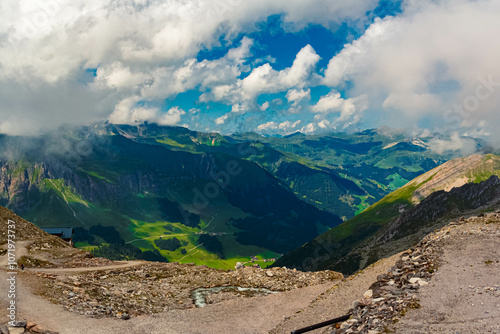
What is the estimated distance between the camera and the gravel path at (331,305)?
3731 cm

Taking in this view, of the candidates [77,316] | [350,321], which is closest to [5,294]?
[77,316]

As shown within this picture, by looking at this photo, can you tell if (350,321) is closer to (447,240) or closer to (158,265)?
(447,240)

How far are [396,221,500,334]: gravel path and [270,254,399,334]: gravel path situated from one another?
9.50 m

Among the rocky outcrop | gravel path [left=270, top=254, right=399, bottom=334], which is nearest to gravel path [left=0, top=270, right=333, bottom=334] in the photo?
gravel path [left=270, top=254, right=399, bottom=334]

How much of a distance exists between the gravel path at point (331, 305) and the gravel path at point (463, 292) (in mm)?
9499

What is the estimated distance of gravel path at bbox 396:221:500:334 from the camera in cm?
2597

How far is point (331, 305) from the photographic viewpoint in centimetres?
4031

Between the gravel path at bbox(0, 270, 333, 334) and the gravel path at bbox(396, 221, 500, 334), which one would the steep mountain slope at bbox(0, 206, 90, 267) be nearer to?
the gravel path at bbox(0, 270, 333, 334)

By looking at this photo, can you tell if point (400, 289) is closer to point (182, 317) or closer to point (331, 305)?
point (331, 305)

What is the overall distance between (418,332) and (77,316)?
128 feet

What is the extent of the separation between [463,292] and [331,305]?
15178 millimetres

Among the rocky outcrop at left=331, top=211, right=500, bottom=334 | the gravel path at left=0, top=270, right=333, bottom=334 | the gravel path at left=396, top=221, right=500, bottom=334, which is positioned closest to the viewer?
the gravel path at left=396, top=221, right=500, bottom=334

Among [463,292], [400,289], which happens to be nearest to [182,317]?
[400,289]

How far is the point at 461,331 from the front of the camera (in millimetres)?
25000
